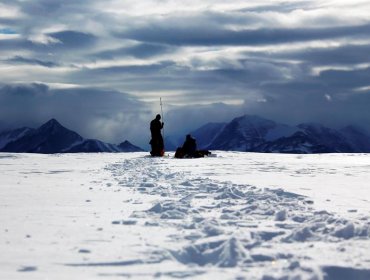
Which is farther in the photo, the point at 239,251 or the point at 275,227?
the point at 275,227

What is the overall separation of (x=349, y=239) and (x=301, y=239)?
52cm

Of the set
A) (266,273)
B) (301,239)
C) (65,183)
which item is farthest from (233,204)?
(65,183)

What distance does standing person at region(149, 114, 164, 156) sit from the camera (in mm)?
28413

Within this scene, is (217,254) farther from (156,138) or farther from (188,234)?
(156,138)

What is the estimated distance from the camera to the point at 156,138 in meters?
28.6

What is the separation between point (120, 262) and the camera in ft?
15.9

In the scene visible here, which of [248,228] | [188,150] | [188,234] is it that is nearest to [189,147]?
[188,150]

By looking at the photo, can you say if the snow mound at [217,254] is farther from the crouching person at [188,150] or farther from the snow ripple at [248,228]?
the crouching person at [188,150]

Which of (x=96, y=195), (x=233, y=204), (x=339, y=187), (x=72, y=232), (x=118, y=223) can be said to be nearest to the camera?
(x=72, y=232)

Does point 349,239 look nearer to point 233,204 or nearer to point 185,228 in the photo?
point 185,228

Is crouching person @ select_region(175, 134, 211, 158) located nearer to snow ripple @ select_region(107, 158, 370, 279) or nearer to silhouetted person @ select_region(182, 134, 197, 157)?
silhouetted person @ select_region(182, 134, 197, 157)

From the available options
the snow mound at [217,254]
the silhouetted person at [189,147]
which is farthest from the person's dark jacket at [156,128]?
the snow mound at [217,254]

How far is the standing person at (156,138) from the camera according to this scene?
28.4 meters

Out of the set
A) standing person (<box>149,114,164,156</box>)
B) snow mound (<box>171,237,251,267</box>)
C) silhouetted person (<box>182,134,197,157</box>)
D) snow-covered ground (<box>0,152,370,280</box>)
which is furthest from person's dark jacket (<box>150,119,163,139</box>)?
snow mound (<box>171,237,251,267</box>)
